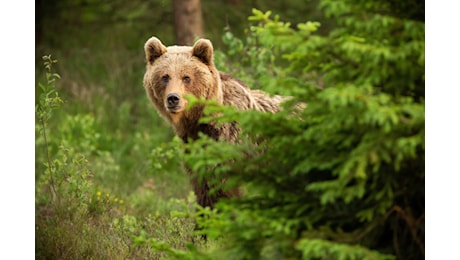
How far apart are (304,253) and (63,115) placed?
25.4 ft

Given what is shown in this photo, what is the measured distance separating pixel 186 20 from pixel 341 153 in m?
6.95

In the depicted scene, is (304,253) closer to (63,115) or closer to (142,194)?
(142,194)

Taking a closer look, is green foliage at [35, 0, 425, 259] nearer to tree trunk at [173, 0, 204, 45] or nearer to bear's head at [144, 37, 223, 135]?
bear's head at [144, 37, 223, 135]

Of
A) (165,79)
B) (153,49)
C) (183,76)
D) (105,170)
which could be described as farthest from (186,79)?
(105,170)

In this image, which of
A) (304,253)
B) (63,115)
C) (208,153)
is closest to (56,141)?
(63,115)

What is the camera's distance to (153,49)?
621cm

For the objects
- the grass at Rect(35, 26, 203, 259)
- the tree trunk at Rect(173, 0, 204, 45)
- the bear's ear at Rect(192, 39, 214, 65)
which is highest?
the tree trunk at Rect(173, 0, 204, 45)

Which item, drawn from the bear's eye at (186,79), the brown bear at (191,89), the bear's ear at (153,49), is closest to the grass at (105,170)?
the brown bear at (191,89)

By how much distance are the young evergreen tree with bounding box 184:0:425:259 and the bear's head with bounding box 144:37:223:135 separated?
2054 mm

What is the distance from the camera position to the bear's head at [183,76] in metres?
6.06

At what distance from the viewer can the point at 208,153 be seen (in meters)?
3.95

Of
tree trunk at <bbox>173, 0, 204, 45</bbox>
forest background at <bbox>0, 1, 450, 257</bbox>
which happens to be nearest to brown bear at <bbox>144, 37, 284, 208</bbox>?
forest background at <bbox>0, 1, 450, 257</bbox>

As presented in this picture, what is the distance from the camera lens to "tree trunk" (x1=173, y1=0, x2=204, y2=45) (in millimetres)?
10336

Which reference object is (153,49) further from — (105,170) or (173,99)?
(105,170)
